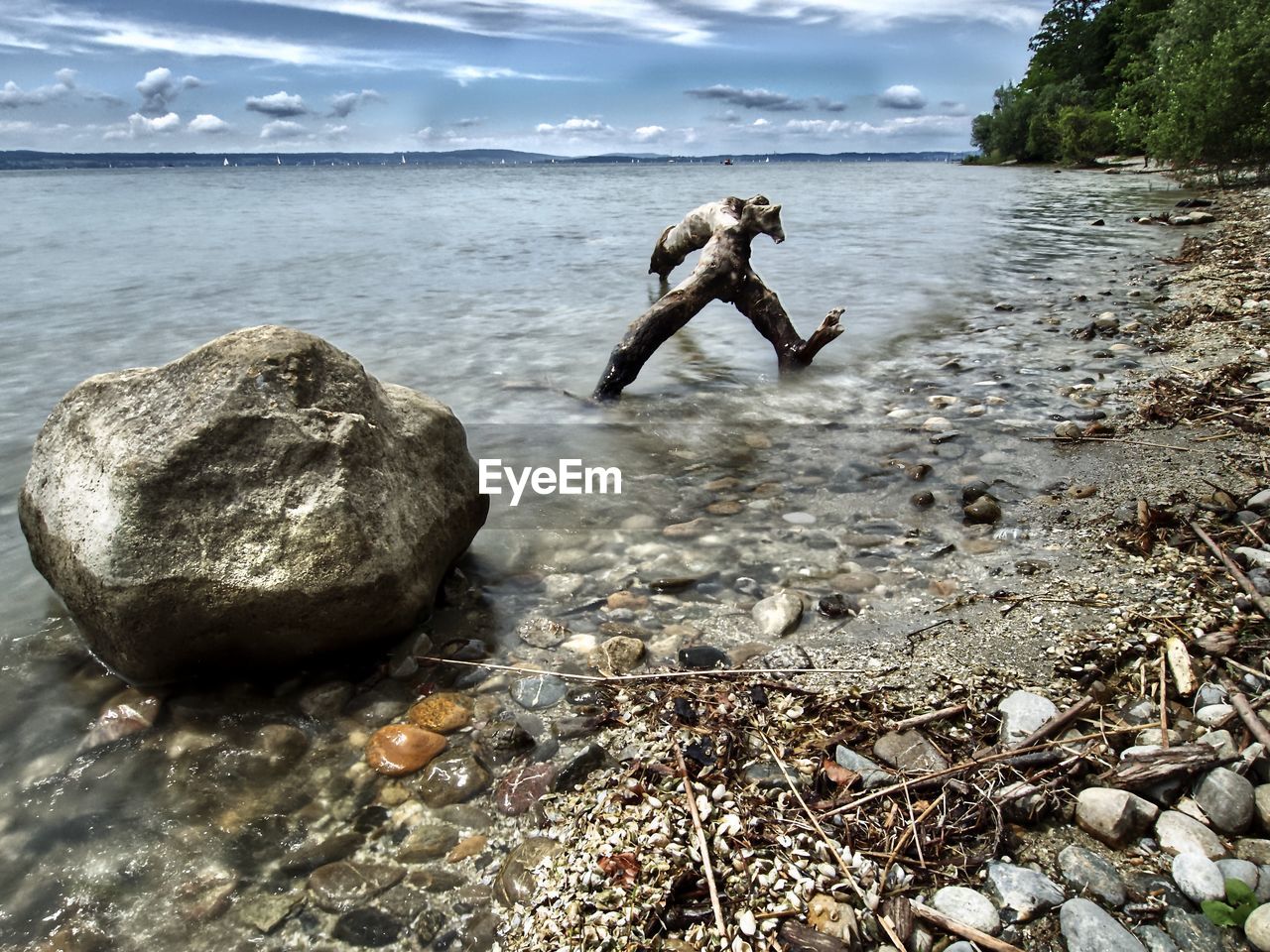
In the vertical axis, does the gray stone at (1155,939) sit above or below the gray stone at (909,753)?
above

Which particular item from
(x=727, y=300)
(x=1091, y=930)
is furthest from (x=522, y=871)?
(x=727, y=300)

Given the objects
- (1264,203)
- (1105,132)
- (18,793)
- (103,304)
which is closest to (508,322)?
(103,304)

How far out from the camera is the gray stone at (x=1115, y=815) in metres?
2.11

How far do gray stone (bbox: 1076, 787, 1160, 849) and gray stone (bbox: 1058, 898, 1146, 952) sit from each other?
0.89 feet

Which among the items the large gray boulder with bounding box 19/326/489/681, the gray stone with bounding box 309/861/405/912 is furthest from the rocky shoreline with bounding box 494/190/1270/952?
the large gray boulder with bounding box 19/326/489/681

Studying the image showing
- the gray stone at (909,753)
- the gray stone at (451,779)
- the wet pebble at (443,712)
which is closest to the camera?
the gray stone at (909,753)

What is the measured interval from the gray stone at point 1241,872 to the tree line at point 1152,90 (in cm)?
2926

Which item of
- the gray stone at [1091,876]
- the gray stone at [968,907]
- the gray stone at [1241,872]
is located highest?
the gray stone at [1241,872]

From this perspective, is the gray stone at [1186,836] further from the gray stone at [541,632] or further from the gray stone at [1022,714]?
the gray stone at [541,632]

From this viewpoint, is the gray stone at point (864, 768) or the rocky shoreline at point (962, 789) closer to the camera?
the rocky shoreline at point (962, 789)

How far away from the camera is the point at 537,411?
7109 millimetres

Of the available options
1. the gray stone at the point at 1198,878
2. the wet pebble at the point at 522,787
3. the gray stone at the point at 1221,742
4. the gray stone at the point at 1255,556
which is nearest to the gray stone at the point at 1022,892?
the gray stone at the point at 1198,878

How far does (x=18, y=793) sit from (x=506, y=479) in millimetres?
3283

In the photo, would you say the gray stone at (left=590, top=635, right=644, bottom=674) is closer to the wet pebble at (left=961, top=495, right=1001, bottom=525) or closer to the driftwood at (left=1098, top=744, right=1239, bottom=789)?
the driftwood at (left=1098, top=744, right=1239, bottom=789)
